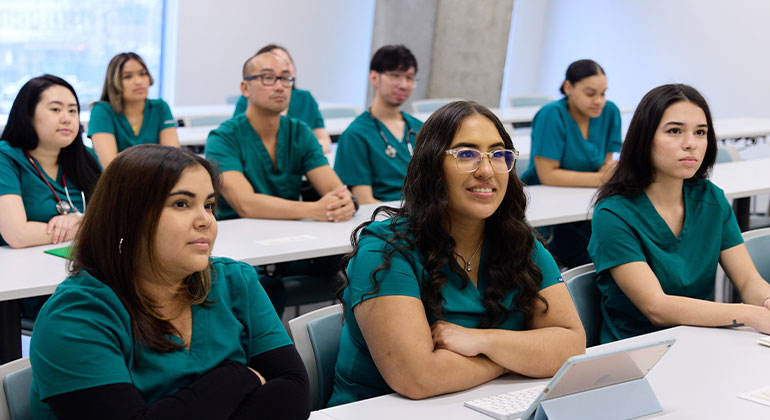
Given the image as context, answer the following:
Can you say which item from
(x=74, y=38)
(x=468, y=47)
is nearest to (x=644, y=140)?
(x=468, y=47)

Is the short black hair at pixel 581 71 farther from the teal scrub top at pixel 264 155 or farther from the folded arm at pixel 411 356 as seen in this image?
the folded arm at pixel 411 356

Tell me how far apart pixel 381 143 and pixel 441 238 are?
189 centimetres

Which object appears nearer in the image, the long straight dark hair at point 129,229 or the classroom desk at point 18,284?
the long straight dark hair at point 129,229

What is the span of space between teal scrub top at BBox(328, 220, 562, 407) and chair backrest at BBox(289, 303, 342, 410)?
0.10 feet

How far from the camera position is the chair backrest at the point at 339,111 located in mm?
6219

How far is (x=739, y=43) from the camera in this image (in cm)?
789

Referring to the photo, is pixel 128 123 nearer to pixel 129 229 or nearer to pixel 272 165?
pixel 272 165

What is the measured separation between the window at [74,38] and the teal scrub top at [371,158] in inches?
165

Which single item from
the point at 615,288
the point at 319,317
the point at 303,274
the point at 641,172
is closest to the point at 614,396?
the point at 319,317

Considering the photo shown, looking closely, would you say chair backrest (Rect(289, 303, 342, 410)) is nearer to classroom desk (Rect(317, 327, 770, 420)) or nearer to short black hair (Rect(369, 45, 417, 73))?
classroom desk (Rect(317, 327, 770, 420))

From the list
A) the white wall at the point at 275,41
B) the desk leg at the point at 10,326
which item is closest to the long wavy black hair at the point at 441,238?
the desk leg at the point at 10,326

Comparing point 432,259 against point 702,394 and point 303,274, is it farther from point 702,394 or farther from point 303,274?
point 303,274

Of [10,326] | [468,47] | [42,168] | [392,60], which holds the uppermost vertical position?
[468,47]

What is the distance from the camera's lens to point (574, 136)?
3.98 m
